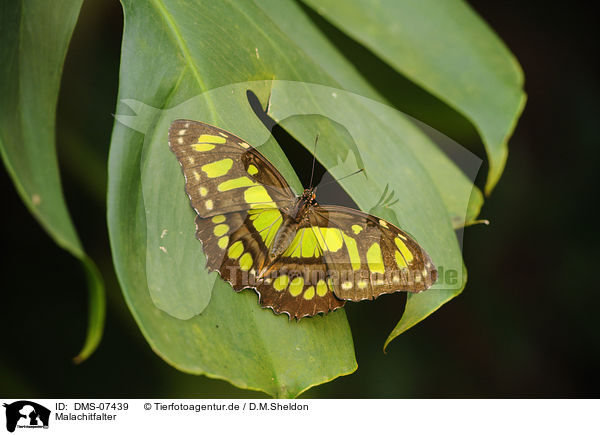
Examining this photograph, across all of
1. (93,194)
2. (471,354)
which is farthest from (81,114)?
(471,354)

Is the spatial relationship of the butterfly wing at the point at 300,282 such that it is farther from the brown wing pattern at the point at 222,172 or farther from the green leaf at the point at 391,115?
the green leaf at the point at 391,115

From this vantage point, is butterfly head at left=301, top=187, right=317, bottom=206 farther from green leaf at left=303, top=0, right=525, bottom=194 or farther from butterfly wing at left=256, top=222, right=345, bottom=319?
green leaf at left=303, top=0, right=525, bottom=194

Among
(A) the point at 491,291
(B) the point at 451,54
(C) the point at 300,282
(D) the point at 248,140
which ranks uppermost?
(B) the point at 451,54

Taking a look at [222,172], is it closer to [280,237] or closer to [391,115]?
[280,237]

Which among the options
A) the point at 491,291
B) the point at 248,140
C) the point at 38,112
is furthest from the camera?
the point at 491,291

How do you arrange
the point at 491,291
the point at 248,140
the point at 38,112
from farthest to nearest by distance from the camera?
the point at 491,291
the point at 248,140
the point at 38,112

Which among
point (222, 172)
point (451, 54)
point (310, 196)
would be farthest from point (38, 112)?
point (451, 54)

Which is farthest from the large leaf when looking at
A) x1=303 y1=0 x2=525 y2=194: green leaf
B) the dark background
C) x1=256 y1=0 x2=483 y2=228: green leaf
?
the dark background
